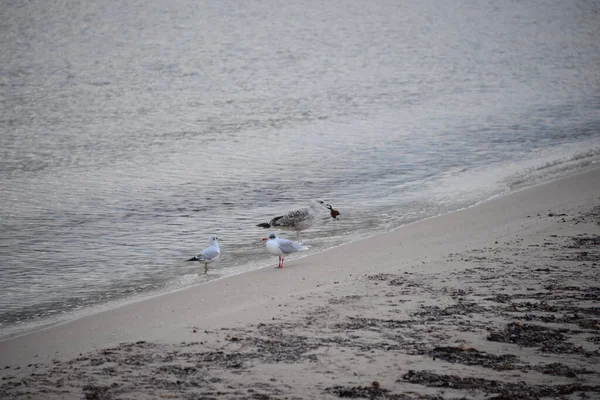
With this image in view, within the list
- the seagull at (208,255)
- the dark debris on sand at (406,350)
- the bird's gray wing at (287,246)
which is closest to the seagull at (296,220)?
the bird's gray wing at (287,246)

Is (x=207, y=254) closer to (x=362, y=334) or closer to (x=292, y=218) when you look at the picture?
(x=292, y=218)

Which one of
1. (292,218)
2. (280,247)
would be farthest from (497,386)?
(292,218)

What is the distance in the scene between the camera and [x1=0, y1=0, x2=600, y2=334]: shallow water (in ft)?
36.9

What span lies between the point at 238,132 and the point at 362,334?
47.6 ft

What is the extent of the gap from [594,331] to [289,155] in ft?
39.3

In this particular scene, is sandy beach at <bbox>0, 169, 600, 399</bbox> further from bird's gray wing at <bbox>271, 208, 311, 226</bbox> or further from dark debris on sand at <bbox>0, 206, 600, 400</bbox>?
bird's gray wing at <bbox>271, 208, 311, 226</bbox>

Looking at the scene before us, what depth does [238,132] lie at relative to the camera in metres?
20.5

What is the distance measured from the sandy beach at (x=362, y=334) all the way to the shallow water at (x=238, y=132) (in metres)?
1.52

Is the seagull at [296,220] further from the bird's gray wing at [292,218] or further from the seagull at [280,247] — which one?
the seagull at [280,247]

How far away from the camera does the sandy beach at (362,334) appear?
5.57m

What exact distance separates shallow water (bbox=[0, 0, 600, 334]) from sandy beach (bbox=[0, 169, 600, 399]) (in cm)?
152

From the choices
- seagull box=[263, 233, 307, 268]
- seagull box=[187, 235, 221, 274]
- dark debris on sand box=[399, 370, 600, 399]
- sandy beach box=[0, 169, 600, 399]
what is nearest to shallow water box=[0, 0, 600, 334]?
seagull box=[187, 235, 221, 274]

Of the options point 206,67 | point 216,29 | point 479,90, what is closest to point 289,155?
point 479,90

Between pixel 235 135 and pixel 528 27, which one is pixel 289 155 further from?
pixel 528 27
